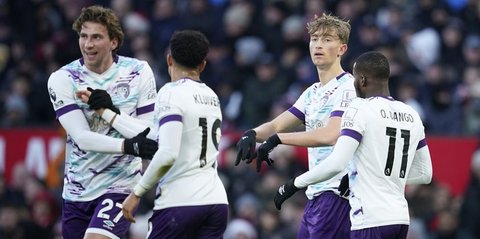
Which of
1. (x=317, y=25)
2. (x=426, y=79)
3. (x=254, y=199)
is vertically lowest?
(x=254, y=199)

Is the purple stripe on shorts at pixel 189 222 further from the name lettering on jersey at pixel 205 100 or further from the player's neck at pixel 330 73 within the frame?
the player's neck at pixel 330 73

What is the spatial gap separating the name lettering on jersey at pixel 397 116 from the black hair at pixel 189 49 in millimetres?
1494

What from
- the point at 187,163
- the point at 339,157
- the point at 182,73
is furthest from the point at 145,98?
the point at 339,157

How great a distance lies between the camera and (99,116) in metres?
10.6

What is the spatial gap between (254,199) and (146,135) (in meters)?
7.44

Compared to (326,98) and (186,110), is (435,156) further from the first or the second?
(186,110)

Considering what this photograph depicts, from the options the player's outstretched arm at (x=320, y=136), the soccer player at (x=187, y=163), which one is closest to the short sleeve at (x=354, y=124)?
the player's outstretched arm at (x=320, y=136)

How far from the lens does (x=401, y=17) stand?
A: 20.8m

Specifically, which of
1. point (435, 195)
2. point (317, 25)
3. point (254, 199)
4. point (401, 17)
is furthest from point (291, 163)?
point (317, 25)

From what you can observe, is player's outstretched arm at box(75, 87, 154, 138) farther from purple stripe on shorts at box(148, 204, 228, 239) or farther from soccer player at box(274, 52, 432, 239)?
soccer player at box(274, 52, 432, 239)

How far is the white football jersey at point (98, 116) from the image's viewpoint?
10.5 m

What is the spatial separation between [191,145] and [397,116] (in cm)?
161

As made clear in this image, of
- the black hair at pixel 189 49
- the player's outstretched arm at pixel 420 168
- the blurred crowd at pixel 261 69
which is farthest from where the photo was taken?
the blurred crowd at pixel 261 69

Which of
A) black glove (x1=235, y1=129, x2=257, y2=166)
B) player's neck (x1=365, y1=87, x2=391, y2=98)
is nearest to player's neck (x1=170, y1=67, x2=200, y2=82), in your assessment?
black glove (x1=235, y1=129, x2=257, y2=166)
